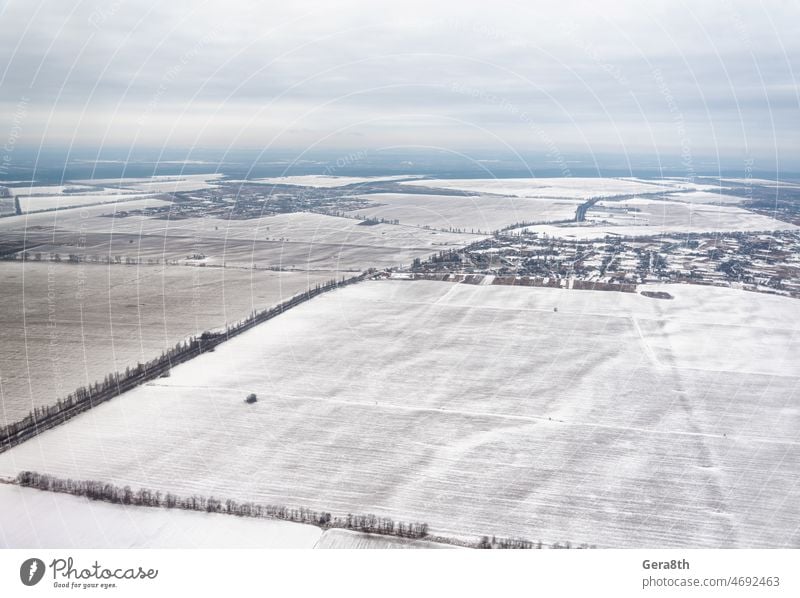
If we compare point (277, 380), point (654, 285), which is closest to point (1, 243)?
point (277, 380)

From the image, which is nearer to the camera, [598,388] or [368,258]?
[598,388]

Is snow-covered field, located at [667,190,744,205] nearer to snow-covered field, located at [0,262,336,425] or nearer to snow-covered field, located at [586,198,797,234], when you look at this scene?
snow-covered field, located at [586,198,797,234]

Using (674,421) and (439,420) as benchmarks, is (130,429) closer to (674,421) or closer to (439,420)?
(439,420)

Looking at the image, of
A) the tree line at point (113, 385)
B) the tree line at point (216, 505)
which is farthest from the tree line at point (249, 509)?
the tree line at point (113, 385)

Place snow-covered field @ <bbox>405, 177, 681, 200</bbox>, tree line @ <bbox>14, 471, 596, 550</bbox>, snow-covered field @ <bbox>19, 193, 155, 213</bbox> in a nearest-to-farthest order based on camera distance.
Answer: tree line @ <bbox>14, 471, 596, 550</bbox> < snow-covered field @ <bbox>19, 193, 155, 213</bbox> < snow-covered field @ <bbox>405, 177, 681, 200</bbox>

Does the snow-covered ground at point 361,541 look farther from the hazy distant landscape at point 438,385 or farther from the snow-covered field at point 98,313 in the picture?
the snow-covered field at point 98,313

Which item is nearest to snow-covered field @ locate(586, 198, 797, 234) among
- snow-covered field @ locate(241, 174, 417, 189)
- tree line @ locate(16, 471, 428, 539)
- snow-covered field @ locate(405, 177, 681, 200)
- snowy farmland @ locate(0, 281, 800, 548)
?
snow-covered field @ locate(405, 177, 681, 200)
